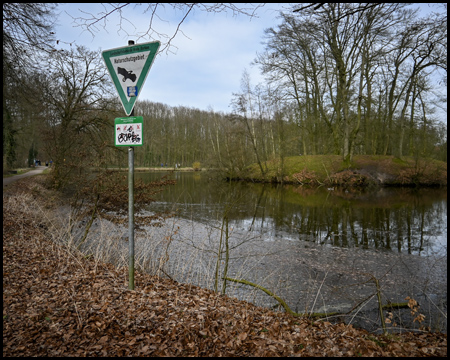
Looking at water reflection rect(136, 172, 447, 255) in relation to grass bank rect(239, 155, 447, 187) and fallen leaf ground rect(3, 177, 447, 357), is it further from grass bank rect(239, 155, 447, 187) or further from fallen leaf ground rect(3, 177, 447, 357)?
grass bank rect(239, 155, 447, 187)

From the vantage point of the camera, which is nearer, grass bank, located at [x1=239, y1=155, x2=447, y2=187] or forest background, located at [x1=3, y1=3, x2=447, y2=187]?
forest background, located at [x1=3, y1=3, x2=447, y2=187]

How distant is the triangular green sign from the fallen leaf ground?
2.37 metres

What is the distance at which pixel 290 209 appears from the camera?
16250mm

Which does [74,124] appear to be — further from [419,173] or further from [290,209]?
[419,173]

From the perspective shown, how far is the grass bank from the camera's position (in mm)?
25516

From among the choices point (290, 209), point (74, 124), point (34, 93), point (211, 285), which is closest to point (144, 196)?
point (211, 285)

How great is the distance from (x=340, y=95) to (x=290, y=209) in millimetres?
14189

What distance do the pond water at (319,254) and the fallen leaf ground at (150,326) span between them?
27.0 inches

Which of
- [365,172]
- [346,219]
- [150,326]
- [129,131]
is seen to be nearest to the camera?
[150,326]

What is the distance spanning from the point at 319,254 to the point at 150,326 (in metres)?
6.25

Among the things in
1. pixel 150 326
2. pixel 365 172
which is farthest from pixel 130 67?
pixel 365 172

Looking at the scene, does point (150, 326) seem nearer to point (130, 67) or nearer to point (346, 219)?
point (130, 67)

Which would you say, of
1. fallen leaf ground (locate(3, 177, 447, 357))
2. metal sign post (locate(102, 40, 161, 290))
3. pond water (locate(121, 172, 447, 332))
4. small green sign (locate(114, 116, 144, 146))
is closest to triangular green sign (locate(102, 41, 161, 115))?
metal sign post (locate(102, 40, 161, 290))

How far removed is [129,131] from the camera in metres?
3.95
